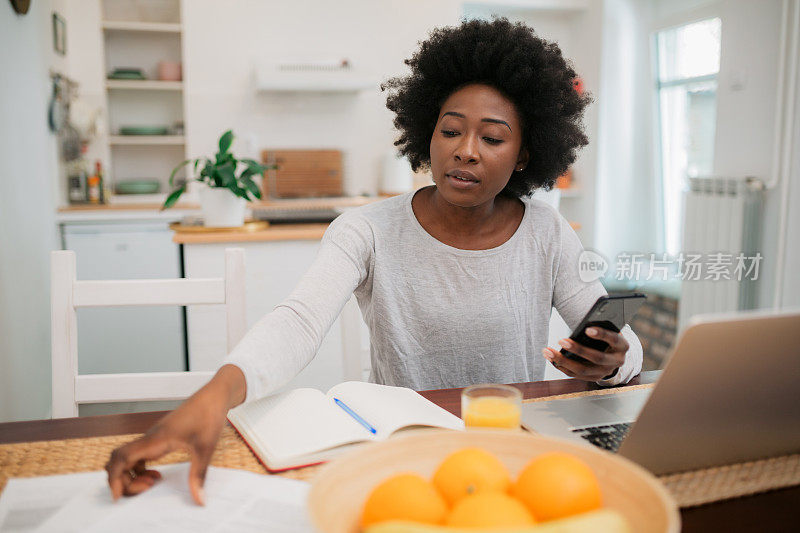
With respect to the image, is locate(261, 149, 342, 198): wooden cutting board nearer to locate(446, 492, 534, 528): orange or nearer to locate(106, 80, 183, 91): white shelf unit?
locate(106, 80, 183, 91): white shelf unit

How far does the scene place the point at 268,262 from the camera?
2477 millimetres

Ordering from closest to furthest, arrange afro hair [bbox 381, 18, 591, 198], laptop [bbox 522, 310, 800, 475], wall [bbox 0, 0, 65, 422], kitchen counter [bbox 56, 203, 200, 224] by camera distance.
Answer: laptop [bbox 522, 310, 800, 475] → afro hair [bbox 381, 18, 591, 198] → wall [bbox 0, 0, 65, 422] → kitchen counter [bbox 56, 203, 200, 224]

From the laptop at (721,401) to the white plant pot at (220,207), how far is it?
72.0 inches

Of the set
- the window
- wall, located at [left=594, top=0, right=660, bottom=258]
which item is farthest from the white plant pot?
wall, located at [left=594, top=0, right=660, bottom=258]

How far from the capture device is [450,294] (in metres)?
1.32

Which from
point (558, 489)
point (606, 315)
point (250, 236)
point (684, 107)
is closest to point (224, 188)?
point (250, 236)

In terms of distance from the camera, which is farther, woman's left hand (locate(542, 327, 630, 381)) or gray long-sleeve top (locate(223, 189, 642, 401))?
gray long-sleeve top (locate(223, 189, 642, 401))

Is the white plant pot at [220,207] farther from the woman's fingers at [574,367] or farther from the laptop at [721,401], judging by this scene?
the laptop at [721,401]

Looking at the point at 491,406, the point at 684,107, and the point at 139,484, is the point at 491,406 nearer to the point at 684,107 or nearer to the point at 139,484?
the point at 139,484

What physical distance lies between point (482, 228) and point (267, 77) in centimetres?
310

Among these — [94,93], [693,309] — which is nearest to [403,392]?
[693,309]

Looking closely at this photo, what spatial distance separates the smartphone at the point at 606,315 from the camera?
89 cm

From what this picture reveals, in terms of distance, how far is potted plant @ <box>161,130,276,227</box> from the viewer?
237 cm

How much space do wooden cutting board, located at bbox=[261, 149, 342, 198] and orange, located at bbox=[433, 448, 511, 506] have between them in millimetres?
4041
